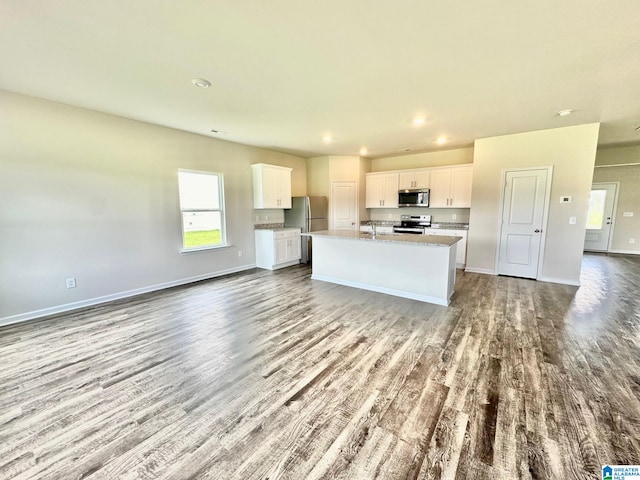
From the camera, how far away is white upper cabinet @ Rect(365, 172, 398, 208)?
22.4ft

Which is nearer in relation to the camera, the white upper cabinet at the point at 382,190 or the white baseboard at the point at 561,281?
the white baseboard at the point at 561,281

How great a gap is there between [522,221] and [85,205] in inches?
276

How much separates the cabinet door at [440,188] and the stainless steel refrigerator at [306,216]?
2.58 meters

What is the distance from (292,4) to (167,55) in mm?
1251

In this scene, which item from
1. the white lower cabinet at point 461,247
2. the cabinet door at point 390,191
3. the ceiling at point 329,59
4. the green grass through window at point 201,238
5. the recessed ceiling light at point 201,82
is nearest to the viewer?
the ceiling at point 329,59

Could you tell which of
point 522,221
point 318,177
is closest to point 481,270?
point 522,221

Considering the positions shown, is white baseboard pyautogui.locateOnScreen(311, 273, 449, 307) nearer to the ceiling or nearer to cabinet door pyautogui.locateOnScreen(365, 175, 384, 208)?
the ceiling

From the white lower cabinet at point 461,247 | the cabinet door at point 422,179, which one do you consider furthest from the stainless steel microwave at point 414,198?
the white lower cabinet at point 461,247

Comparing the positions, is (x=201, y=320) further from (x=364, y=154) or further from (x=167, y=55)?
(x=364, y=154)

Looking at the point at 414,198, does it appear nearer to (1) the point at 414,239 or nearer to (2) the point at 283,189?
(1) the point at 414,239

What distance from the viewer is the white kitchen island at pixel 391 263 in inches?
148

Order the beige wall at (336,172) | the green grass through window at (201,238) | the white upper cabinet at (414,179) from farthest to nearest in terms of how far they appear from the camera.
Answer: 1. the beige wall at (336,172)
2. the white upper cabinet at (414,179)
3. the green grass through window at (201,238)

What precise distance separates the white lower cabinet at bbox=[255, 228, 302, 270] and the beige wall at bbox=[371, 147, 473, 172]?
303 centimetres

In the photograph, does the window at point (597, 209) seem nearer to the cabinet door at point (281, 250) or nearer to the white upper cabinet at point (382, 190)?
the white upper cabinet at point (382, 190)
